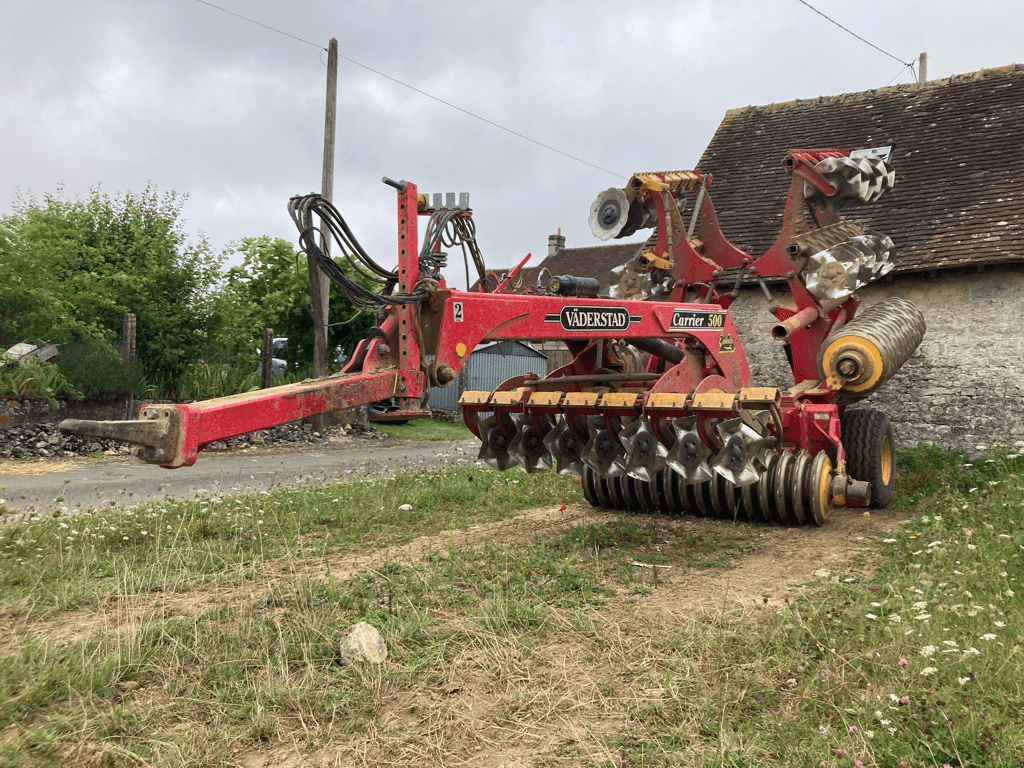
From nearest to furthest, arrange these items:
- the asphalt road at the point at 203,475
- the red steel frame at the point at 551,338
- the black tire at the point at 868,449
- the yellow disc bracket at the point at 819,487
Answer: the red steel frame at the point at 551,338
the yellow disc bracket at the point at 819,487
the black tire at the point at 868,449
the asphalt road at the point at 203,475

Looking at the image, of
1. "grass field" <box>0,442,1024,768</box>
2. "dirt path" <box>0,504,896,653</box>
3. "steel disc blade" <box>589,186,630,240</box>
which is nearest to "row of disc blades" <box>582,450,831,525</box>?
"dirt path" <box>0,504,896,653</box>

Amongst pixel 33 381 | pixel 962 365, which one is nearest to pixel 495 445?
pixel 962 365

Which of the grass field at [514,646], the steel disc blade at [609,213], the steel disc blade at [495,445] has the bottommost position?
the grass field at [514,646]

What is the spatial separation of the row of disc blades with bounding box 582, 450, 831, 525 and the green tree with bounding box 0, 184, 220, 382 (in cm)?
1002

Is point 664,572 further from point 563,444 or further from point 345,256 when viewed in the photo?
point 345,256

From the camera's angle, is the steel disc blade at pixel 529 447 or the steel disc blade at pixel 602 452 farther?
the steel disc blade at pixel 529 447

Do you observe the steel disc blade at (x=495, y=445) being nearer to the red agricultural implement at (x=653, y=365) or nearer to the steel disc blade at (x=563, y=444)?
the red agricultural implement at (x=653, y=365)

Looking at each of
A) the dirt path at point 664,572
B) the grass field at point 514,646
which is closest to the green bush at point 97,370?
the grass field at point 514,646

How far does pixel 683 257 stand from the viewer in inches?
335

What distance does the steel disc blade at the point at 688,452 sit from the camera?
19.1 ft

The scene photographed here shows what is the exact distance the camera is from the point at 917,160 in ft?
43.1

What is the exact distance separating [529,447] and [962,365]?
7840mm

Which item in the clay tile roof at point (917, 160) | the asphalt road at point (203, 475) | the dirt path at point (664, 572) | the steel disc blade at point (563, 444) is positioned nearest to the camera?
the dirt path at point (664, 572)

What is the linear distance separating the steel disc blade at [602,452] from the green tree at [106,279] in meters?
10.6
